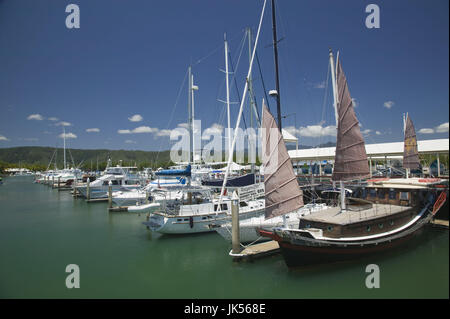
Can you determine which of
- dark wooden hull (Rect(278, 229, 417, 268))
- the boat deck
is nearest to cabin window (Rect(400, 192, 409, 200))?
the boat deck

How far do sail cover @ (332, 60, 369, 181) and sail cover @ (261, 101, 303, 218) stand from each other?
2795 mm

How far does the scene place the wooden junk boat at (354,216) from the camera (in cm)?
1165

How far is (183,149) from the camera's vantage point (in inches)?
1065

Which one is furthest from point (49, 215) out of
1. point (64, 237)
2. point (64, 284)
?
point (64, 284)

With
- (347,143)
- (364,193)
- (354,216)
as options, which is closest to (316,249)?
(354,216)

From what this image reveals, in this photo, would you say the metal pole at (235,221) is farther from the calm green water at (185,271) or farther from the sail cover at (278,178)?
the sail cover at (278,178)

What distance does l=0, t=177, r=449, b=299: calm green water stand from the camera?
10086 millimetres

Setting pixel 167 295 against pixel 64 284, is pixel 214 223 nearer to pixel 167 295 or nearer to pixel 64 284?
pixel 167 295

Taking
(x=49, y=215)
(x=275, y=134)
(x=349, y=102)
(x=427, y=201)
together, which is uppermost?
(x=349, y=102)

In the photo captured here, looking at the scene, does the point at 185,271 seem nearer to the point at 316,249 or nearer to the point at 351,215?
the point at 316,249

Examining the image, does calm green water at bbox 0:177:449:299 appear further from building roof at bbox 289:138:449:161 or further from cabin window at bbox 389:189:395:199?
building roof at bbox 289:138:449:161

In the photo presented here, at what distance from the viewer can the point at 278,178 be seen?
1284 cm

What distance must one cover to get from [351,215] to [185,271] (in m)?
9.30
